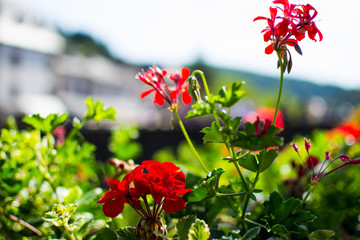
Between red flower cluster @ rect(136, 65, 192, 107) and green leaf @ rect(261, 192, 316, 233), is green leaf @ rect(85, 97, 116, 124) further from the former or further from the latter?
green leaf @ rect(261, 192, 316, 233)

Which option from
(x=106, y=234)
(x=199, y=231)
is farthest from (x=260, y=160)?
(x=106, y=234)

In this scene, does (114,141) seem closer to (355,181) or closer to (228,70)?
(355,181)

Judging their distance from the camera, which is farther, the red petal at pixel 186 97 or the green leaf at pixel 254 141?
the red petal at pixel 186 97

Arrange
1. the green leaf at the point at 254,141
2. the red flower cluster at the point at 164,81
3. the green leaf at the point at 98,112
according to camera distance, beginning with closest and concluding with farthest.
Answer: the green leaf at the point at 254,141
the red flower cluster at the point at 164,81
the green leaf at the point at 98,112

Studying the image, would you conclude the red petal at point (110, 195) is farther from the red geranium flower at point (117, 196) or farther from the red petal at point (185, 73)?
the red petal at point (185, 73)

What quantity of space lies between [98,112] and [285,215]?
343mm

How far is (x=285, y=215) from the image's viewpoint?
0.45 meters

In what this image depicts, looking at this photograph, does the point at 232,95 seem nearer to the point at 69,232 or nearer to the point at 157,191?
the point at 157,191

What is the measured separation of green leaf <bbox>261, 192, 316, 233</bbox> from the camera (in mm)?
436

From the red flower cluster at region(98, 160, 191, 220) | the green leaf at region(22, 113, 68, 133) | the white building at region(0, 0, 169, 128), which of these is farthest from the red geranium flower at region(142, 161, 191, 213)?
the white building at region(0, 0, 169, 128)

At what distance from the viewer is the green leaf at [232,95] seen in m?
0.39

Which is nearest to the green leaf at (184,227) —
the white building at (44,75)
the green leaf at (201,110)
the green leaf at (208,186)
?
the green leaf at (208,186)

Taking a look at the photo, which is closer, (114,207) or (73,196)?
(114,207)

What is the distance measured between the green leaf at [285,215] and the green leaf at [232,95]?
0.16 m
